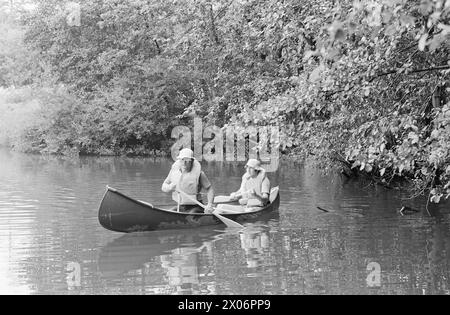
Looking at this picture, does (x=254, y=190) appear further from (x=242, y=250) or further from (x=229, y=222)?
(x=242, y=250)

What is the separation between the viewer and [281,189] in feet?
61.0

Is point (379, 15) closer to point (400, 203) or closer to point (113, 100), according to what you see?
point (400, 203)

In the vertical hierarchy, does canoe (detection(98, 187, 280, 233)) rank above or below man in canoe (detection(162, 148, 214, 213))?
below

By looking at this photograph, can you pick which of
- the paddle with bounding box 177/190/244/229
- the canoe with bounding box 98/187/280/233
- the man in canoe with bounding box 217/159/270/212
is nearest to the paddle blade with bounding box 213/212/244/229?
the paddle with bounding box 177/190/244/229

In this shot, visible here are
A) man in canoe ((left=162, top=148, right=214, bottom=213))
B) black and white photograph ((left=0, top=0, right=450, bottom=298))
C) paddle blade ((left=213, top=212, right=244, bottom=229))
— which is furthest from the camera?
paddle blade ((left=213, top=212, right=244, bottom=229))

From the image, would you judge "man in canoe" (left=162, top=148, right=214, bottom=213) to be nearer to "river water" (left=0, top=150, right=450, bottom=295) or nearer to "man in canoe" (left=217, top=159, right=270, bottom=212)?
"river water" (left=0, top=150, right=450, bottom=295)

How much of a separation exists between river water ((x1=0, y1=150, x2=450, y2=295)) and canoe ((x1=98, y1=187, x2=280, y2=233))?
0.58 feet

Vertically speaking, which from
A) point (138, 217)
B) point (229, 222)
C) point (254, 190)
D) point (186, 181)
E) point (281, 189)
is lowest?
point (281, 189)

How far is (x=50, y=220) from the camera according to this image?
42.7ft

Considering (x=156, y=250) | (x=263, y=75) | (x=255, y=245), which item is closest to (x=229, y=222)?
(x=255, y=245)

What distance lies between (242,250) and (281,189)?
8408 mm

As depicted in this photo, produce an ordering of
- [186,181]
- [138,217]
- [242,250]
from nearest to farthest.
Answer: [242,250] → [138,217] → [186,181]

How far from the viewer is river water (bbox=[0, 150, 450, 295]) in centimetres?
811

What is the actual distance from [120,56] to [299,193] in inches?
622
